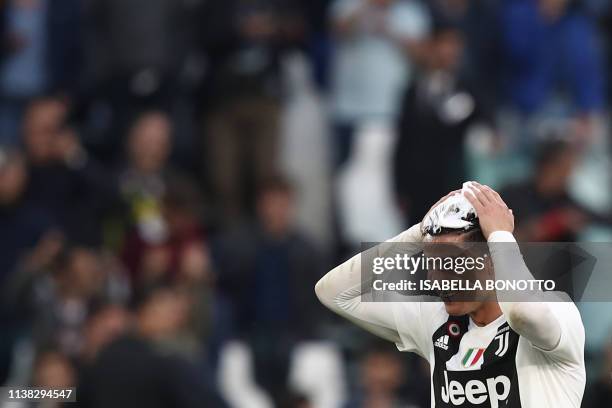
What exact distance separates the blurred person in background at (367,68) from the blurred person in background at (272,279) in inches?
36.9

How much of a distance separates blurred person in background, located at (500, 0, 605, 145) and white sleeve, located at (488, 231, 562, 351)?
287 inches

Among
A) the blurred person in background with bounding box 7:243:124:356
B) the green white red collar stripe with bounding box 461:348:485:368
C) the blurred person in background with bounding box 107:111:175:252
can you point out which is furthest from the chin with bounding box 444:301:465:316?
the blurred person in background with bounding box 107:111:175:252

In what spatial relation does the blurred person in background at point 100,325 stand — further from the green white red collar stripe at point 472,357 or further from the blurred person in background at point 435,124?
the green white red collar stripe at point 472,357

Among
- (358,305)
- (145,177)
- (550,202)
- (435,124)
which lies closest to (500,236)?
(358,305)

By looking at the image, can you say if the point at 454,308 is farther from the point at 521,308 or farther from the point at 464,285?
the point at 521,308

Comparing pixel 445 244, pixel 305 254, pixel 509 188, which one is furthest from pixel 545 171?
pixel 445 244

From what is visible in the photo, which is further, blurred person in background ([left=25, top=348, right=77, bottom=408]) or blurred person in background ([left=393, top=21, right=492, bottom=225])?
blurred person in background ([left=393, top=21, right=492, bottom=225])

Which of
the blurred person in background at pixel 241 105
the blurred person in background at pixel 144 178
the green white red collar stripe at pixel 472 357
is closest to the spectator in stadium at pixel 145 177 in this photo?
the blurred person in background at pixel 144 178

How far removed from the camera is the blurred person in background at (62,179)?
10539 mm

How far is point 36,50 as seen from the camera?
11.7 m

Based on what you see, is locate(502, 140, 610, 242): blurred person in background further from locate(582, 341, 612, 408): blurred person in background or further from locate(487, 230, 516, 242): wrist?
locate(487, 230, 516, 242): wrist

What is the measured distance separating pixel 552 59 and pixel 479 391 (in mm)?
7435

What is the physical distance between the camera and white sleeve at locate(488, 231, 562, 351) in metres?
4.23

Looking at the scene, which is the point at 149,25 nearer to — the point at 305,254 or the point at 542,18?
the point at 305,254
